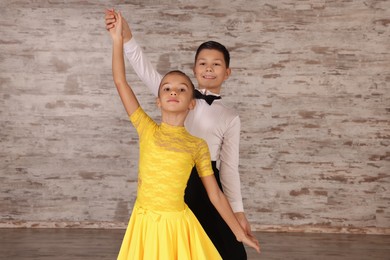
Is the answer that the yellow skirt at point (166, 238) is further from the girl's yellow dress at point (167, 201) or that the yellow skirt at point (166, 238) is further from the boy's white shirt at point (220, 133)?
the boy's white shirt at point (220, 133)

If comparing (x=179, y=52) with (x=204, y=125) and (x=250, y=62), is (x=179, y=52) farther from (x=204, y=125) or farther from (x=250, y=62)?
(x=204, y=125)

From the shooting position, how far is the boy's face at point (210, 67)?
236 cm

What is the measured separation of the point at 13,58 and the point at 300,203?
110 inches

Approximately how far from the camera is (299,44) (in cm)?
527

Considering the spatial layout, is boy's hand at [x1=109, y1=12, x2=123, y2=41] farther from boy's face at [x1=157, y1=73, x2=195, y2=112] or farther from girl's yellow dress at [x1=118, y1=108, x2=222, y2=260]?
girl's yellow dress at [x1=118, y1=108, x2=222, y2=260]

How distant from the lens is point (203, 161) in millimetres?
2092

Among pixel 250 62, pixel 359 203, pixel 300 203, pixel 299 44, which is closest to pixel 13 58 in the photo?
pixel 250 62

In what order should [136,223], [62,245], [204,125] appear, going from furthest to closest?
[62,245] → [204,125] → [136,223]

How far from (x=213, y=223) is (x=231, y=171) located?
207 millimetres

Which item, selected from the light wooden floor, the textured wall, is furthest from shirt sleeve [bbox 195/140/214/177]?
the textured wall

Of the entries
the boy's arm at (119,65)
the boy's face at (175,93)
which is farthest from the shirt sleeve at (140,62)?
the boy's face at (175,93)

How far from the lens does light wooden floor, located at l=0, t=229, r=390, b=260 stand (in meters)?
4.45

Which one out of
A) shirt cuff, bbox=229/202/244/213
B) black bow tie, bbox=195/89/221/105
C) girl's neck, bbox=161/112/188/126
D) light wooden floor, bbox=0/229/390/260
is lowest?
light wooden floor, bbox=0/229/390/260

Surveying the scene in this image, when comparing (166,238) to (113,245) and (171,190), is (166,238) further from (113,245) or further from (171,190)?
(113,245)
